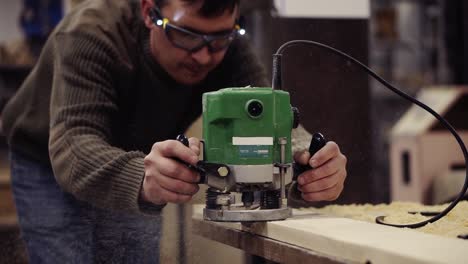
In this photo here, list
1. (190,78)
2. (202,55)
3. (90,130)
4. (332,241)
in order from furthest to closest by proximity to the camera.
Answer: (190,78) → (202,55) → (90,130) → (332,241)

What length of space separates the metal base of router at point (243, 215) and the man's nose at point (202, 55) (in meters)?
0.42

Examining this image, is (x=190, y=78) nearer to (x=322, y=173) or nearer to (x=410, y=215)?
(x=322, y=173)

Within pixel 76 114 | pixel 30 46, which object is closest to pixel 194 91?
pixel 76 114

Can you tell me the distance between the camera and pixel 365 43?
7.79ft

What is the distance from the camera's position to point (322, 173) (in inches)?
56.2

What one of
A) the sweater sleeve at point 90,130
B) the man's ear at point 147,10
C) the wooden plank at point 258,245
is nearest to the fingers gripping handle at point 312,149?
the wooden plank at point 258,245

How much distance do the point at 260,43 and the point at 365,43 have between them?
0.35 m

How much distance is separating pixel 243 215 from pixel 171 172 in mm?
160

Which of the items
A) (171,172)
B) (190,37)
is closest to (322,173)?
(171,172)

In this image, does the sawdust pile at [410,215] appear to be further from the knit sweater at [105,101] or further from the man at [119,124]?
the knit sweater at [105,101]

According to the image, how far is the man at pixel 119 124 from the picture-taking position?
4.68 feet

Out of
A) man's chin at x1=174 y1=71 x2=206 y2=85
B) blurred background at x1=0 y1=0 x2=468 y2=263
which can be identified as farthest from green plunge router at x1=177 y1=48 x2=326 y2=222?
man's chin at x1=174 y1=71 x2=206 y2=85

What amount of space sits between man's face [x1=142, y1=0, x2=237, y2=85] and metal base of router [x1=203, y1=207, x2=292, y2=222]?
44 cm

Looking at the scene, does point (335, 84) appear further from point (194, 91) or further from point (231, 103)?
point (231, 103)
